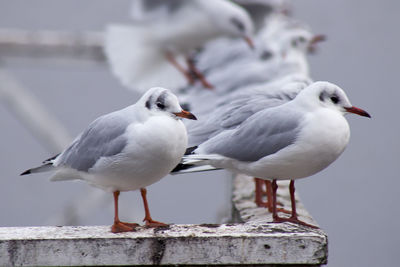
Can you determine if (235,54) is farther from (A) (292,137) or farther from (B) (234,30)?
(A) (292,137)

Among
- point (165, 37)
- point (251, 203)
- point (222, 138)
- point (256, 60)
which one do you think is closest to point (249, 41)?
point (256, 60)

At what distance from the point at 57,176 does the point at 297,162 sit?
54 centimetres

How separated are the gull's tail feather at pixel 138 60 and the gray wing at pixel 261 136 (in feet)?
5.55

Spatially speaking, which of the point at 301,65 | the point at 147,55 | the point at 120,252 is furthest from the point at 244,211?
the point at 147,55

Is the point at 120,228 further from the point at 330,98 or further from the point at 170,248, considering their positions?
the point at 330,98

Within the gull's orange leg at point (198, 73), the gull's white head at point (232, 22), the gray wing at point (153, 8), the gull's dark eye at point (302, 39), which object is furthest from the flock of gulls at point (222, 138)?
the gray wing at point (153, 8)

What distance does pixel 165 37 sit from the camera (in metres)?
3.37

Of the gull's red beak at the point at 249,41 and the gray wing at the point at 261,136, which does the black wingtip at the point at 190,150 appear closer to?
the gray wing at the point at 261,136

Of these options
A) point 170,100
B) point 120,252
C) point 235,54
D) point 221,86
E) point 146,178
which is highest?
point 235,54

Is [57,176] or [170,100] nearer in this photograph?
[170,100]

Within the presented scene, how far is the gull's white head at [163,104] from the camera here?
1.36 m

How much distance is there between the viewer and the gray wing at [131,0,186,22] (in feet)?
10.9

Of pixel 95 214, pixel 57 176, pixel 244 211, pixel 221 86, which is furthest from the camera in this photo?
pixel 95 214

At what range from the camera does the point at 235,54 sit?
298 centimetres
